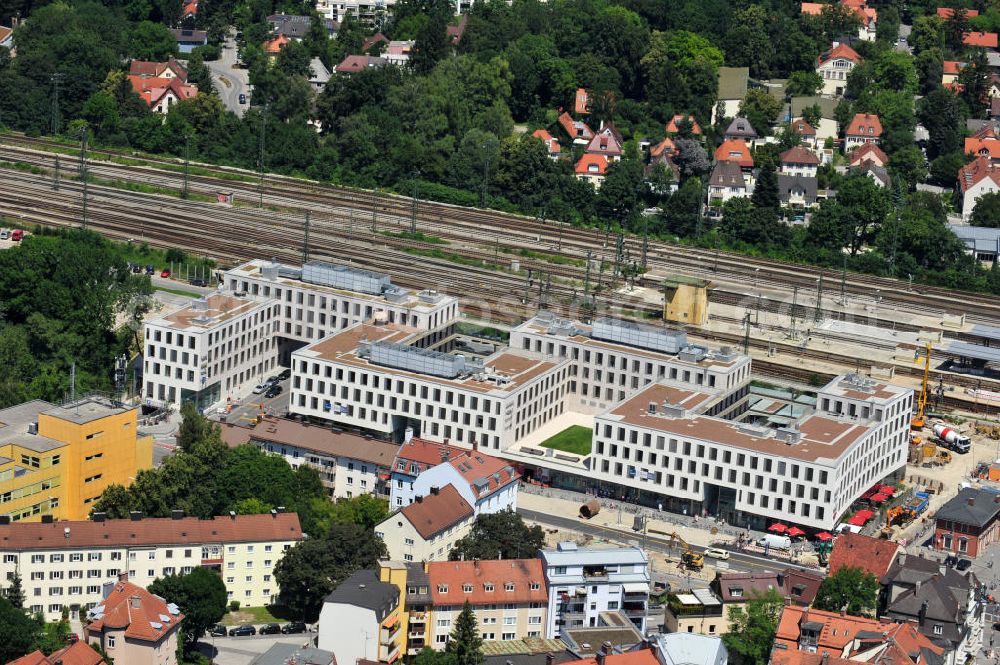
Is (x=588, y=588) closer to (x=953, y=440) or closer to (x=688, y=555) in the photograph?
(x=688, y=555)

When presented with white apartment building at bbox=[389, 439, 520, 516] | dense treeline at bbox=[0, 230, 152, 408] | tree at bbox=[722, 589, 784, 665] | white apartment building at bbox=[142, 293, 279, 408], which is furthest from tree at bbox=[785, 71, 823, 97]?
tree at bbox=[722, 589, 784, 665]

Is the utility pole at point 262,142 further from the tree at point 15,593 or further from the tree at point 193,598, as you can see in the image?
the tree at point 193,598

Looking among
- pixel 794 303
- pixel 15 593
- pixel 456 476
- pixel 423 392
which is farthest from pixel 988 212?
pixel 15 593

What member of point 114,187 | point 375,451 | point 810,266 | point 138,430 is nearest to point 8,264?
point 138,430

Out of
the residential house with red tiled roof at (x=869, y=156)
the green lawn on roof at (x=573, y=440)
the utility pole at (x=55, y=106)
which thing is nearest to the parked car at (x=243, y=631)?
the green lawn on roof at (x=573, y=440)

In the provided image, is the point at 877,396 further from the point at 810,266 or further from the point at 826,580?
the point at 810,266

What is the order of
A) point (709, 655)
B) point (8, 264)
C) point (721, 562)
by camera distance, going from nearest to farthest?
point (709, 655) < point (721, 562) < point (8, 264)
